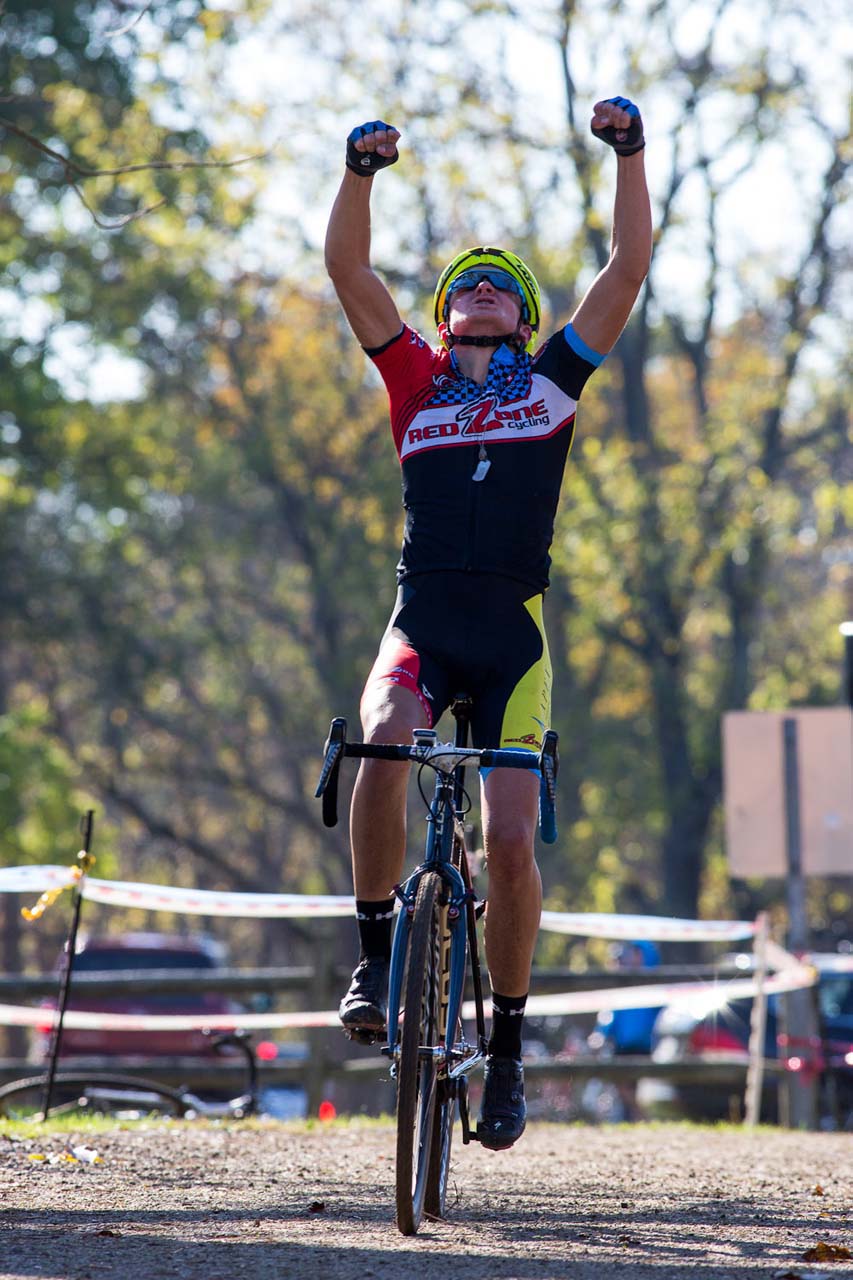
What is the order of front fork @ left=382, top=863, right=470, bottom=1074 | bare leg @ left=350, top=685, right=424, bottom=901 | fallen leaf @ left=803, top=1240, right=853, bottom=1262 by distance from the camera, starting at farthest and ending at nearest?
bare leg @ left=350, top=685, right=424, bottom=901 → front fork @ left=382, top=863, right=470, bottom=1074 → fallen leaf @ left=803, top=1240, right=853, bottom=1262

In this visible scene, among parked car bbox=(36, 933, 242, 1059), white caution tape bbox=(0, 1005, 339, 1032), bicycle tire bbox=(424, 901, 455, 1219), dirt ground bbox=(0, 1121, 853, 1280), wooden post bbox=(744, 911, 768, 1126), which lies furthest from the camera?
parked car bbox=(36, 933, 242, 1059)

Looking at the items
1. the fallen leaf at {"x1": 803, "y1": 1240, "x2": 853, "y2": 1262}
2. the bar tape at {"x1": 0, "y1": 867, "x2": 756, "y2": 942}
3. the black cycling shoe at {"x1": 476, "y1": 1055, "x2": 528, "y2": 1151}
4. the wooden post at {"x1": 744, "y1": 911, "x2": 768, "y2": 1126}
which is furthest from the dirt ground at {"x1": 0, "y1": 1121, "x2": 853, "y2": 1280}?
the wooden post at {"x1": 744, "y1": 911, "x2": 768, "y2": 1126}

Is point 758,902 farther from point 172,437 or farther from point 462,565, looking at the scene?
point 462,565

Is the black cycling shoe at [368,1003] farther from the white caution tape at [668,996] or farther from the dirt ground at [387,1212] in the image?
the white caution tape at [668,996]

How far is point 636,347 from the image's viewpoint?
85.0 feet

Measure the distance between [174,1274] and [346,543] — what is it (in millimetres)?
25619

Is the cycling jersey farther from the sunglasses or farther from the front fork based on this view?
the front fork

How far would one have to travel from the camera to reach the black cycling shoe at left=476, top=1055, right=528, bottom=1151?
193 inches

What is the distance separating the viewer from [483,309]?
5438mm

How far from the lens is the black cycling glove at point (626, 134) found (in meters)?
→ 5.36

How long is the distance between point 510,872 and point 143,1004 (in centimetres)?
1151

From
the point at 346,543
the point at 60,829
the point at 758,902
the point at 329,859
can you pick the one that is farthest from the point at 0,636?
the point at 758,902

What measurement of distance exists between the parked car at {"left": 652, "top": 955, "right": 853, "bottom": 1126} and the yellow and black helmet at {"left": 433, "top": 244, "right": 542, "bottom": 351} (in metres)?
6.42

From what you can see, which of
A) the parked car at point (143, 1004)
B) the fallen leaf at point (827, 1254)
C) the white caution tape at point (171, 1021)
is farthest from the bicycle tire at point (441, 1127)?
the parked car at point (143, 1004)
